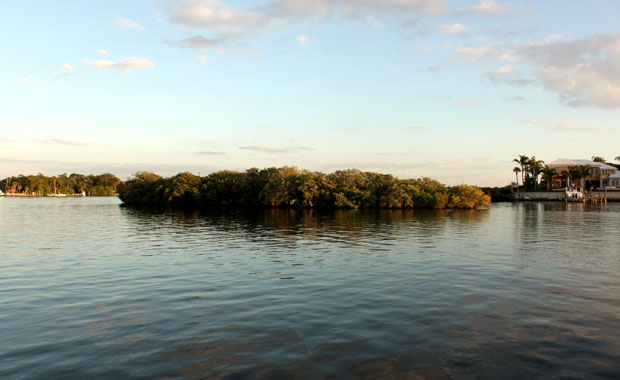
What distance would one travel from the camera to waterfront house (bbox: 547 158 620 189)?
16412cm

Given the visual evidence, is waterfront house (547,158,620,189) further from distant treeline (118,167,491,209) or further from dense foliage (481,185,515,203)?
distant treeline (118,167,491,209)

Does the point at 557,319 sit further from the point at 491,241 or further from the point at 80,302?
the point at 491,241

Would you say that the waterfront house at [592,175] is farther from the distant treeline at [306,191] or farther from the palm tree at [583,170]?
the distant treeline at [306,191]

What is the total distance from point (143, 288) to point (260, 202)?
366 feet

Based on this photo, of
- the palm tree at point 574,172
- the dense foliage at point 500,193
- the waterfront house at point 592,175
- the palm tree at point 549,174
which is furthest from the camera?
the dense foliage at point 500,193

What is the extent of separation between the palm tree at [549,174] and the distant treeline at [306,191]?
61921mm

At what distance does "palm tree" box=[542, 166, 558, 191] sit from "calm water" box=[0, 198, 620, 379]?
157m

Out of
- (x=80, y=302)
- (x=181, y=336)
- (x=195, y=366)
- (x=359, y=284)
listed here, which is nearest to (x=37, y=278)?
(x=80, y=302)

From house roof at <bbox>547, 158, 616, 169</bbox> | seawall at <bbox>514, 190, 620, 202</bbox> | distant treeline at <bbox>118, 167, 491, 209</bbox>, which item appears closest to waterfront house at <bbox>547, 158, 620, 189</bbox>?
house roof at <bbox>547, 158, 616, 169</bbox>

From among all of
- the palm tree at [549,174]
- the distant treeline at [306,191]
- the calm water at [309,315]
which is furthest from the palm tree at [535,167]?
the calm water at [309,315]

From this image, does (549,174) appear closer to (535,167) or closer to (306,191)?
(535,167)

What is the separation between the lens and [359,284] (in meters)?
21.0

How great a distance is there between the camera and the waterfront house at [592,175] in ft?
538

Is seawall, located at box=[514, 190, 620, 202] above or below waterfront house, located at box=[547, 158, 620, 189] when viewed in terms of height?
below
